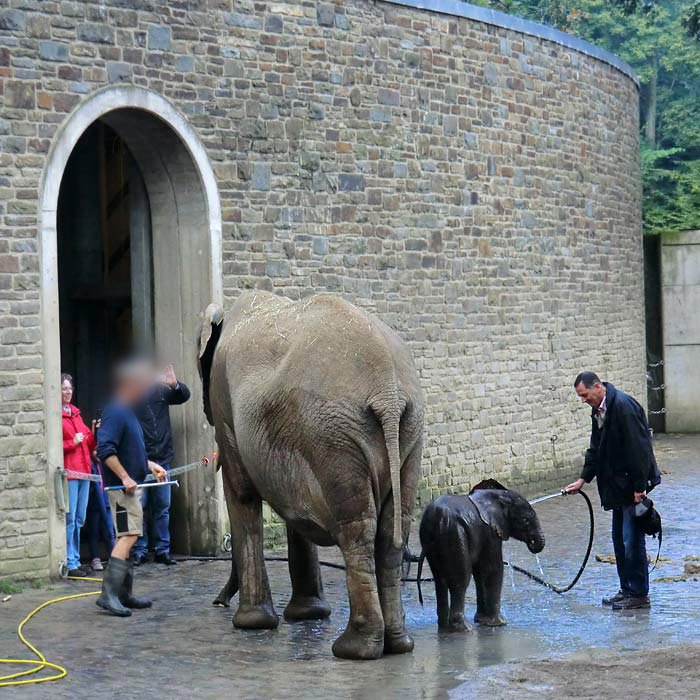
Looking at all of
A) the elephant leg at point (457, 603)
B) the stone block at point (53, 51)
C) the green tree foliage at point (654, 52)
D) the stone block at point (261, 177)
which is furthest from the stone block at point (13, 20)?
the green tree foliage at point (654, 52)

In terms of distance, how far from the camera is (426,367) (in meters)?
16.5

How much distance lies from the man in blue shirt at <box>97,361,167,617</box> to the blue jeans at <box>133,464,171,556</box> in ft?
7.08

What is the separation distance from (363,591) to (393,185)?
24.2 feet

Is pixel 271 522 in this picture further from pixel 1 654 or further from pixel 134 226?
pixel 1 654

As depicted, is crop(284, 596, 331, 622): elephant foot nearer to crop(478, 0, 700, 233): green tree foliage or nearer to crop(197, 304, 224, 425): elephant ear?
crop(197, 304, 224, 425): elephant ear

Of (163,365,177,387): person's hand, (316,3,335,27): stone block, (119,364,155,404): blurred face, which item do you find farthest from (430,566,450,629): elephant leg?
(316,3,335,27): stone block

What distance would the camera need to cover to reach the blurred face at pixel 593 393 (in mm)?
11273

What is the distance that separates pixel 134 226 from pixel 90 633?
520cm

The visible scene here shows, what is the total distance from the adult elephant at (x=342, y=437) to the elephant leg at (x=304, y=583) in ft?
1.62

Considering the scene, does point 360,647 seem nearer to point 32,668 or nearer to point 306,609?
point 306,609

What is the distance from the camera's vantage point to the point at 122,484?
37.0ft

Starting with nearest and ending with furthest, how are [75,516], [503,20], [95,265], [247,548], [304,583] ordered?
[247,548], [304,583], [75,516], [95,265], [503,20]

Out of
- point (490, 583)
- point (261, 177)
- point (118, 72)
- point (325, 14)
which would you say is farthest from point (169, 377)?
point (490, 583)

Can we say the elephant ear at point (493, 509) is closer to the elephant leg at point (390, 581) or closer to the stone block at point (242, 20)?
the elephant leg at point (390, 581)
